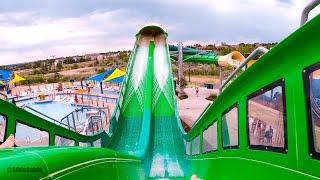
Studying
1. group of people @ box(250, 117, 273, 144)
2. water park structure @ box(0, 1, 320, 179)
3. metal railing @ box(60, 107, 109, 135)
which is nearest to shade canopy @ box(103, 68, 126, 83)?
metal railing @ box(60, 107, 109, 135)

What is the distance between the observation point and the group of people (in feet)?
14.0

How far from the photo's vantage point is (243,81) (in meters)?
5.34

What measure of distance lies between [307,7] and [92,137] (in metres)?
9.70

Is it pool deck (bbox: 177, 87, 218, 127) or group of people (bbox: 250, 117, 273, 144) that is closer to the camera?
group of people (bbox: 250, 117, 273, 144)

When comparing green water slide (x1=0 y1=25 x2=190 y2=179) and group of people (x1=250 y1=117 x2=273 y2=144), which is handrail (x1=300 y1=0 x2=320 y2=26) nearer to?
group of people (x1=250 y1=117 x2=273 y2=144)

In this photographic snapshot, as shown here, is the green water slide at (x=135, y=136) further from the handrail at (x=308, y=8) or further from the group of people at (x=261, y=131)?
the handrail at (x=308, y=8)

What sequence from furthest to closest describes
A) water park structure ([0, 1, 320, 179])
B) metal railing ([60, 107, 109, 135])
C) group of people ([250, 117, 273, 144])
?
1. metal railing ([60, 107, 109, 135])
2. group of people ([250, 117, 273, 144])
3. water park structure ([0, 1, 320, 179])

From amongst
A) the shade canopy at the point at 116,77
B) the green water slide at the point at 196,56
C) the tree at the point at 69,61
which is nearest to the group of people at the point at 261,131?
the shade canopy at the point at 116,77

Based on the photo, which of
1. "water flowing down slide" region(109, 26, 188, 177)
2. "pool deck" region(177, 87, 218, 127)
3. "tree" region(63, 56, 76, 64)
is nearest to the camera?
"water flowing down slide" region(109, 26, 188, 177)

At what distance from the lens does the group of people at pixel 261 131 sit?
4277 millimetres

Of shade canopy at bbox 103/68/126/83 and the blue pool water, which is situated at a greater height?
shade canopy at bbox 103/68/126/83

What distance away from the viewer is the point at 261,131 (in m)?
4.52

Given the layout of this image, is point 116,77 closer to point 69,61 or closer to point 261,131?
point 261,131

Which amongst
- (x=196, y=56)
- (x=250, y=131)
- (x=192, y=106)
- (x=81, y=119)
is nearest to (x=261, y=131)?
(x=250, y=131)
